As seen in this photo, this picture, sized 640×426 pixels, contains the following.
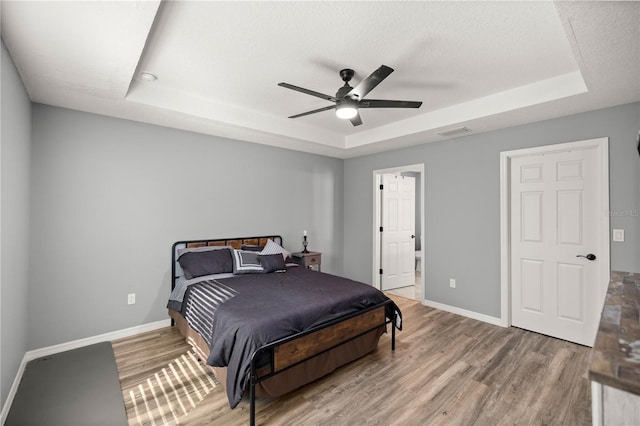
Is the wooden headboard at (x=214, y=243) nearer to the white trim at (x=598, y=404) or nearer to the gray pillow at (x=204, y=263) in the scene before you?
the gray pillow at (x=204, y=263)

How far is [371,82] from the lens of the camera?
7.36 feet

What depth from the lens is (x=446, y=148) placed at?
4.30 metres

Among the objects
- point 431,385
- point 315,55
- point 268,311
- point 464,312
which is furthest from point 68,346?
point 464,312

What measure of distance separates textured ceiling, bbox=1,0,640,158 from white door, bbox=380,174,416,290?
1.87m

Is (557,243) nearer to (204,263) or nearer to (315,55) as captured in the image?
(315,55)

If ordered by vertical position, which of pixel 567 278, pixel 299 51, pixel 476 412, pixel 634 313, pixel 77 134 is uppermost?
pixel 299 51

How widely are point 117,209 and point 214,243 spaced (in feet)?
3.92

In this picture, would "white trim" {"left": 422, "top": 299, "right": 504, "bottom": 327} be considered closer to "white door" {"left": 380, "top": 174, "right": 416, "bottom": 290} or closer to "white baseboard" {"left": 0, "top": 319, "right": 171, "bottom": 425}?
"white door" {"left": 380, "top": 174, "right": 416, "bottom": 290}

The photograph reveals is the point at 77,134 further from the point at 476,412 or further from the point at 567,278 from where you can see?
the point at 567,278

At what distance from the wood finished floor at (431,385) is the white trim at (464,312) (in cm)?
30

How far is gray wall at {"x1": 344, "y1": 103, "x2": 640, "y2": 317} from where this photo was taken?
2.88m

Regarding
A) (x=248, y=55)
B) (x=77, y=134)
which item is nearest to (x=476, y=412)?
(x=248, y=55)

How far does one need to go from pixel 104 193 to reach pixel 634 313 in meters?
4.26

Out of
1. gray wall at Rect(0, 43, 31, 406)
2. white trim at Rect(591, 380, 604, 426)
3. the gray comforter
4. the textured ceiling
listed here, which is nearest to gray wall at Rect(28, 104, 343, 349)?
gray wall at Rect(0, 43, 31, 406)
